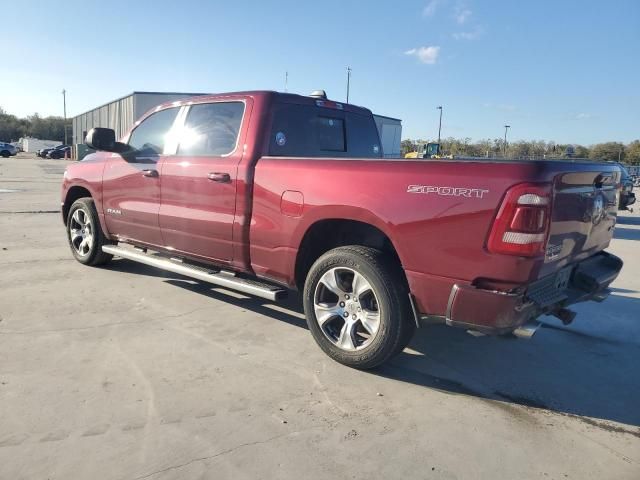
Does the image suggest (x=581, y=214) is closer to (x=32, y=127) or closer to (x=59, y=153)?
(x=59, y=153)

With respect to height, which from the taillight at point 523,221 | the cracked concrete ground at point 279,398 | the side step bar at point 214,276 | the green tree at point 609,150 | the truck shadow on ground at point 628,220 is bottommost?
the cracked concrete ground at point 279,398

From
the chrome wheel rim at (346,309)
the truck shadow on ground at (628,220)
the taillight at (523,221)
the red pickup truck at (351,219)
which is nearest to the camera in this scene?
the taillight at (523,221)

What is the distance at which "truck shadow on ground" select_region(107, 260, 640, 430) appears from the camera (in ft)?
10.9

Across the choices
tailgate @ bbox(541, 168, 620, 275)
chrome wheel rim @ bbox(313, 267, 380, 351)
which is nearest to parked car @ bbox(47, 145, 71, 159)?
chrome wheel rim @ bbox(313, 267, 380, 351)

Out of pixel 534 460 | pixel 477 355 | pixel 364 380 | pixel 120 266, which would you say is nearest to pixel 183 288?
pixel 120 266

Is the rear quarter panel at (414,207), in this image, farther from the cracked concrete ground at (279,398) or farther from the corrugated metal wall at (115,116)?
the corrugated metal wall at (115,116)

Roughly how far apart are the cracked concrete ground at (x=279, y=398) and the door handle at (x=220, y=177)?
49.3 inches

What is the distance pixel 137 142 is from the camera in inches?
216

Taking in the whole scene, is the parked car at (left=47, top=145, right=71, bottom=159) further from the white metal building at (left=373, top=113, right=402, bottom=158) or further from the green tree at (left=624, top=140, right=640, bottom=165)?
the green tree at (left=624, top=140, right=640, bottom=165)

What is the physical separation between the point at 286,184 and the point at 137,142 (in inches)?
97.0

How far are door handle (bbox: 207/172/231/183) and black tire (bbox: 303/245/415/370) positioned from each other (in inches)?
45.5

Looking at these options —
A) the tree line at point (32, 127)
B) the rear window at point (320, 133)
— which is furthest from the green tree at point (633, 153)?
the tree line at point (32, 127)

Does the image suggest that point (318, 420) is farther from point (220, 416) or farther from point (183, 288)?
point (183, 288)

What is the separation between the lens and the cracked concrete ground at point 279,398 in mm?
2537
